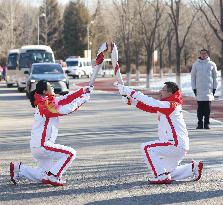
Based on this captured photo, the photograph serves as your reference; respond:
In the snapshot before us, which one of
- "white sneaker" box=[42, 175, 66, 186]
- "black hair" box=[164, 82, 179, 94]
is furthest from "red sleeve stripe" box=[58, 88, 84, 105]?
"black hair" box=[164, 82, 179, 94]

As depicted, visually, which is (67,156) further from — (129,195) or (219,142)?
(219,142)

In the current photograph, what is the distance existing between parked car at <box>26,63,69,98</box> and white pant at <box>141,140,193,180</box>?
19.1m

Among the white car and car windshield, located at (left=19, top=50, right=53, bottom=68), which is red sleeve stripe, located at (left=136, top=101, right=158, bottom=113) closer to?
car windshield, located at (left=19, top=50, right=53, bottom=68)

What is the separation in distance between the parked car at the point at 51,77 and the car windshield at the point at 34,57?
6432 millimetres

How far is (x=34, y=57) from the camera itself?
37.3 m

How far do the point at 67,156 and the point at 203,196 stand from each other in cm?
195

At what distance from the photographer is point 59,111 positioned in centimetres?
836

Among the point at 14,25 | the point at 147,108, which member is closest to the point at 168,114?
the point at 147,108

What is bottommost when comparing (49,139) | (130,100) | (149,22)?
(49,139)

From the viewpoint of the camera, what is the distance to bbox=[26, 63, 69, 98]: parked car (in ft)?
92.6

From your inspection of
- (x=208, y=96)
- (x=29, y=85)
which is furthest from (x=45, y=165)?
(x=29, y=85)

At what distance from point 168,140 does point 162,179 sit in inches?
21.8

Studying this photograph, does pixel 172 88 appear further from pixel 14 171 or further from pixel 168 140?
pixel 14 171

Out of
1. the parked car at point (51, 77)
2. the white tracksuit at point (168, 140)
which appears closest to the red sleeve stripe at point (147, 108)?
the white tracksuit at point (168, 140)
